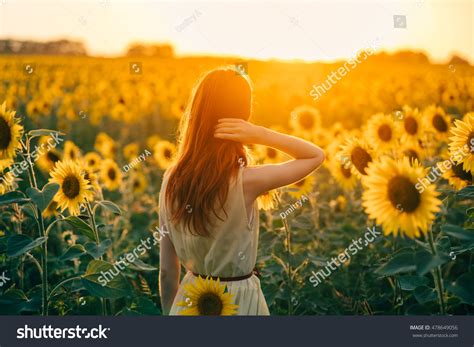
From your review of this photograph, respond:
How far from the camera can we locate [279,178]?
235 cm

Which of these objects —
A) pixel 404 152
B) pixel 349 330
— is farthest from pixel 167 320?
pixel 404 152

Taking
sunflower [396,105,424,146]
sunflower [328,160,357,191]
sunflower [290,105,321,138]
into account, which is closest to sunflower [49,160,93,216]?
sunflower [328,160,357,191]

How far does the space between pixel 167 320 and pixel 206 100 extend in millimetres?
1076

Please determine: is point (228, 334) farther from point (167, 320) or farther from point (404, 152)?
point (404, 152)

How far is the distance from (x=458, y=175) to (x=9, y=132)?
248 cm

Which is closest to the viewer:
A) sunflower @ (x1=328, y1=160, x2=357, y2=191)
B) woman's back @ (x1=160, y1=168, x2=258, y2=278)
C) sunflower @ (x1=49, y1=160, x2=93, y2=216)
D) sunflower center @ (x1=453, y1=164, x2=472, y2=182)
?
woman's back @ (x1=160, y1=168, x2=258, y2=278)

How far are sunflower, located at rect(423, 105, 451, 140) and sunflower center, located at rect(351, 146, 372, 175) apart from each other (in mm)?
1146

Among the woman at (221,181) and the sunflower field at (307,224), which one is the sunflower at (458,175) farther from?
the woman at (221,181)

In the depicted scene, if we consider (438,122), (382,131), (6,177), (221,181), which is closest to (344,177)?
(382,131)

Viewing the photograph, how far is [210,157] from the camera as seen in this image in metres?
2.39

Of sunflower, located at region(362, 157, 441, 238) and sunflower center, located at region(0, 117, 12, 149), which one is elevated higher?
sunflower center, located at region(0, 117, 12, 149)

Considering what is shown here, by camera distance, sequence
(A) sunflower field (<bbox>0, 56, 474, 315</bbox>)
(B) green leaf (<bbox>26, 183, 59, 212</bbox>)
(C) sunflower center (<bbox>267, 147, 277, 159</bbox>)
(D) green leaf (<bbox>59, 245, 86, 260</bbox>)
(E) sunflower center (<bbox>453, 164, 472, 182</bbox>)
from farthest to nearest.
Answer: (C) sunflower center (<bbox>267, 147, 277, 159</bbox>)
(E) sunflower center (<bbox>453, 164, 472, 182</bbox>)
(D) green leaf (<bbox>59, 245, 86, 260</bbox>)
(B) green leaf (<bbox>26, 183, 59, 212</bbox>)
(A) sunflower field (<bbox>0, 56, 474, 315</bbox>)

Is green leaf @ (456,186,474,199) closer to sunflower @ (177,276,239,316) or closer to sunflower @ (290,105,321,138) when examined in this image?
sunflower @ (177,276,239,316)

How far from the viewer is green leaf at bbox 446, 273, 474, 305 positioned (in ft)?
7.54
